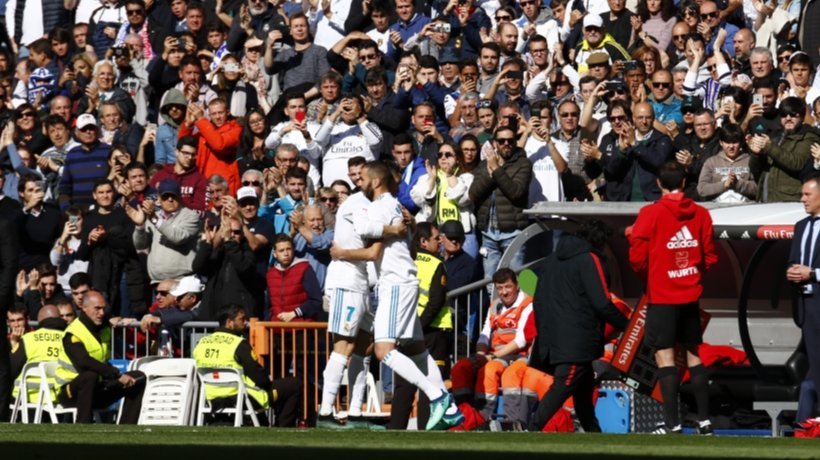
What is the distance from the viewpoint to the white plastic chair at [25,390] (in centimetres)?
1645

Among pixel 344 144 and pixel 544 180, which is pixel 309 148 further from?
pixel 544 180

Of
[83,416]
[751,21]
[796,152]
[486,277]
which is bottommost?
[83,416]

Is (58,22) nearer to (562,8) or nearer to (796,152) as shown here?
(562,8)

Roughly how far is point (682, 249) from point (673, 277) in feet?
0.75

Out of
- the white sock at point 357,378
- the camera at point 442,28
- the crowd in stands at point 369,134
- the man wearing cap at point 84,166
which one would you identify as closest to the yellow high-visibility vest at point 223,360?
the white sock at point 357,378

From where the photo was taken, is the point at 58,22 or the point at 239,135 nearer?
the point at 239,135

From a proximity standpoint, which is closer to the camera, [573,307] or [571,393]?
[571,393]

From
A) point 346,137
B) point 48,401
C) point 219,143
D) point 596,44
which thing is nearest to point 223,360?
point 48,401

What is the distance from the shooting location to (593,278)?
1445cm

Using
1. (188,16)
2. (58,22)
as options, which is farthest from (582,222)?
(58,22)

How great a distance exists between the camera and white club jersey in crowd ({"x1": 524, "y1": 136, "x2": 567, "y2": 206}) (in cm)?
1844

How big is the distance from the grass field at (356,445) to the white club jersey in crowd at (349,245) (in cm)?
198

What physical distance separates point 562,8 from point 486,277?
5137 mm

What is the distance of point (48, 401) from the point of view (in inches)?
649
